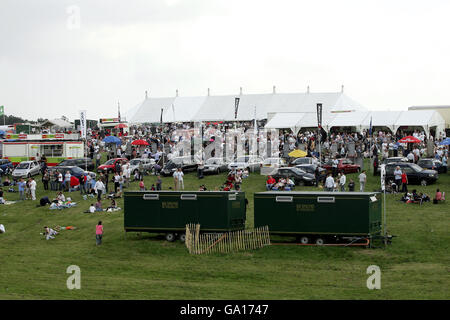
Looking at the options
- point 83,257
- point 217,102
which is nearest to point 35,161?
point 83,257

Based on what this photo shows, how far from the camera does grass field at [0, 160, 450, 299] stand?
2098cm

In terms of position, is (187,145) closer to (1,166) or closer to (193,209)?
(1,166)

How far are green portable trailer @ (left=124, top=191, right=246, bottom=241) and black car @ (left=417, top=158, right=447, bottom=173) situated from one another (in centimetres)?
1862

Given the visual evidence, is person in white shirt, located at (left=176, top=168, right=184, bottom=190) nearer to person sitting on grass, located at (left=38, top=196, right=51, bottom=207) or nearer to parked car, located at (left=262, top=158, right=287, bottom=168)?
parked car, located at (left=262, top=158, right=287, bottom=168)

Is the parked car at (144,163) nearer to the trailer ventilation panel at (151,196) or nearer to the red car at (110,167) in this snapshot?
the red car at (110,167)

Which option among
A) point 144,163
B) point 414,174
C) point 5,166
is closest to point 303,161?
point 414,174

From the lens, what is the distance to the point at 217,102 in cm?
8306

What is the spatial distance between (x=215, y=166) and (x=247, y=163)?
2474 mm

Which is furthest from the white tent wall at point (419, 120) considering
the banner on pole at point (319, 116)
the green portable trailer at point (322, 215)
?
the green portable trailer at point (322, 215)

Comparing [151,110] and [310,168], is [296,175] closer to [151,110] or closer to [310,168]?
[310,168]

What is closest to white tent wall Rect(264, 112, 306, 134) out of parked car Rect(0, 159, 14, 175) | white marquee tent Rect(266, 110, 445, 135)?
white marquee tent Rect(266, 110, 445, 135)

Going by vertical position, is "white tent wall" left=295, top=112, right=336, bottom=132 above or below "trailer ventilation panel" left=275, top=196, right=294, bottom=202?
above
